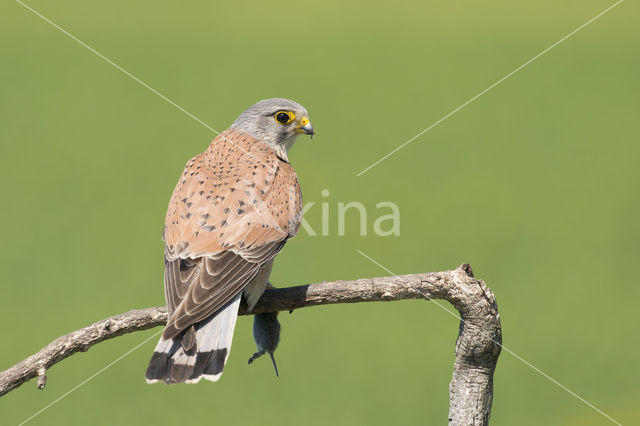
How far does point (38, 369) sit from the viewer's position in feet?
13.7

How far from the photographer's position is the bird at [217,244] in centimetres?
422

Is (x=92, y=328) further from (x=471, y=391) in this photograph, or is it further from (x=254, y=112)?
(x=254, y=112)

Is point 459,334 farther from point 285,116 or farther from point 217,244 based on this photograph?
point 285,116

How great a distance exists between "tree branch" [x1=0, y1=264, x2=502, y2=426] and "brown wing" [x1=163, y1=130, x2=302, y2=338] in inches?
13.0

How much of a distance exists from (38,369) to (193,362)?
2.62ft

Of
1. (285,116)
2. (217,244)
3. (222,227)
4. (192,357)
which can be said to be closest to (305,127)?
(285,116)

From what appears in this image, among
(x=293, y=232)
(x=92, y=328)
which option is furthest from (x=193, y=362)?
(x=293, y=232)

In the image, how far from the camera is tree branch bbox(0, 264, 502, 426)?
13.4 feet

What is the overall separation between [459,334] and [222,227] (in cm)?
151

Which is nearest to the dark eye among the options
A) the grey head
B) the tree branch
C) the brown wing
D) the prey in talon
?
the grey head

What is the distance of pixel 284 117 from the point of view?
6.08 metres

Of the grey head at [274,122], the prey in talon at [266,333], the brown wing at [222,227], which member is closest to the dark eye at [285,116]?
the grey head at [274,122]

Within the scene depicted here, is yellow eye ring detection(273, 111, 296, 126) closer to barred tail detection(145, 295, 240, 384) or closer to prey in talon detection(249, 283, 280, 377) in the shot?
prey in talon detection(249, 283, 280, 377)

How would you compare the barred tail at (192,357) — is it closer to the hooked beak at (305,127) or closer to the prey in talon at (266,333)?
the prey in talon at (266,333)
